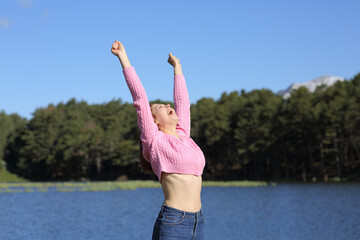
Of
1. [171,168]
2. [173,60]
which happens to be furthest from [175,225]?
[173,60]

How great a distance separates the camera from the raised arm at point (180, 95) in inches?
145

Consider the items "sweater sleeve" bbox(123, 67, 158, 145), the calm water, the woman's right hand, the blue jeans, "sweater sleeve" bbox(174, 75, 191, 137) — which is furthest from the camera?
the calm water

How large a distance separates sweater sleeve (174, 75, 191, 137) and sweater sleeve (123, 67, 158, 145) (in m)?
0.58

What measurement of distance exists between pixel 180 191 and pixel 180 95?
0.96 metres

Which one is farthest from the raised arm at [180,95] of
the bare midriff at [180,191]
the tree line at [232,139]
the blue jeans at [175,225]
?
the tree line at [232,139]

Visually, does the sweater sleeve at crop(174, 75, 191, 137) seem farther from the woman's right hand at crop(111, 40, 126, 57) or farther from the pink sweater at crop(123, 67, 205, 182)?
the woman's right hand at crop(111, 40, 126, 57)

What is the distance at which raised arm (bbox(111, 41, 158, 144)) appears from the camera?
3.07 m

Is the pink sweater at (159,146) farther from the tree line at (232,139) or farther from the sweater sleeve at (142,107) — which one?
the tree line at (232,139)

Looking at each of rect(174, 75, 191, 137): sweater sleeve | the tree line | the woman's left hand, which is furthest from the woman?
the tree line

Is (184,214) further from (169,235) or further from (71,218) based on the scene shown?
(71,218)

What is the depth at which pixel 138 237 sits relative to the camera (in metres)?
14.8

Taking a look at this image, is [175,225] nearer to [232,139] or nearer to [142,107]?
[142,107]

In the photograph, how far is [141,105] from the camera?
308 cm

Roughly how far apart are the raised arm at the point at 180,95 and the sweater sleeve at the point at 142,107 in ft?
1.93
